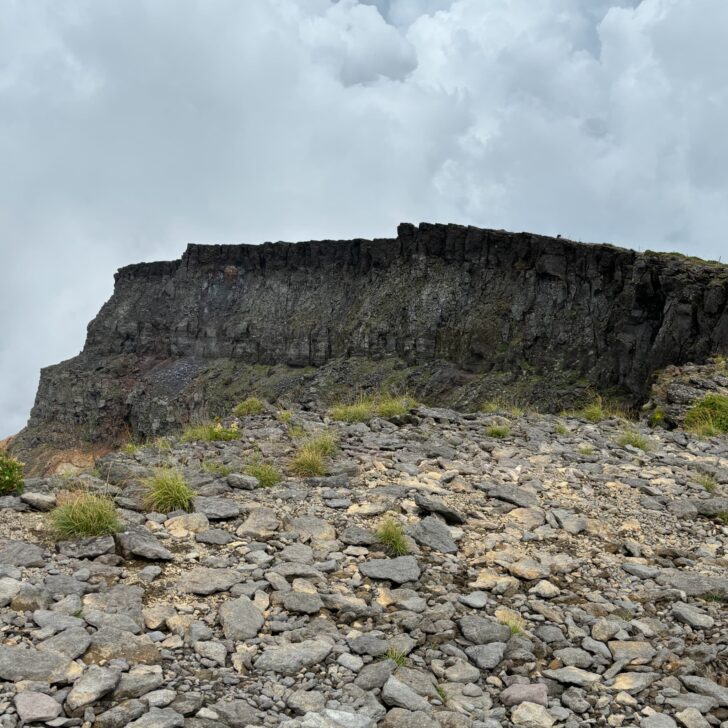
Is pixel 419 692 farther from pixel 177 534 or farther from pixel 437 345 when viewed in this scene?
pixel 437 345

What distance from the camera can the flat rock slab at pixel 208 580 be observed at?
5.18 metres

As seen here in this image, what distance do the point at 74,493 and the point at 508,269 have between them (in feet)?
192

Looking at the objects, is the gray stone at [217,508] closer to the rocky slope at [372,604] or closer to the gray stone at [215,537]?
the rocky slope at [372,604]

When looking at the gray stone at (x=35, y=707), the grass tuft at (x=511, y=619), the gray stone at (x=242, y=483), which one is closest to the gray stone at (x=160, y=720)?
the gray stone at (x=35, y=707)

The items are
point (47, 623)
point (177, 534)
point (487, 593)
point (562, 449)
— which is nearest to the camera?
point (47, 623)

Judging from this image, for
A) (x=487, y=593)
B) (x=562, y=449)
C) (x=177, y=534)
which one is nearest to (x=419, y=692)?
(x=487, y=593)

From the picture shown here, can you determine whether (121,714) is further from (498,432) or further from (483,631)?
(498,432)

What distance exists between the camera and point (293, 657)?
4.27 metres

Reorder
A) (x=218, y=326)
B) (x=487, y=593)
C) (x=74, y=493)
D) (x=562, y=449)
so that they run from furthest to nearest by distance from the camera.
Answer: (x=218, y=326), (x=562, y=449), (x=74, y=493), (x=487, y=593)

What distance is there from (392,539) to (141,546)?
2535 mm

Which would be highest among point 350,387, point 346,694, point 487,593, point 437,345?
point 437,345

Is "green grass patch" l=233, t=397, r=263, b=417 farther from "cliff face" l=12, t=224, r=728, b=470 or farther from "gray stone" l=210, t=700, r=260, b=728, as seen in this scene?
"cliff face" l=12, t=224, r=728, b=470

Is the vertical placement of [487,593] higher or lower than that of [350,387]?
lower

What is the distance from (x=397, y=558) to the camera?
6031 mm
